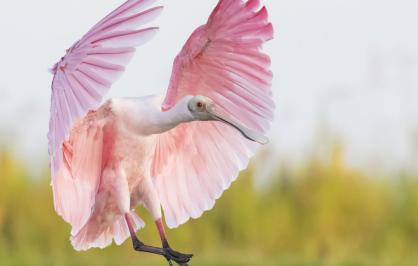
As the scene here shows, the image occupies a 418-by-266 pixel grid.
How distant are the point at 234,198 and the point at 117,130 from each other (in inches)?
120

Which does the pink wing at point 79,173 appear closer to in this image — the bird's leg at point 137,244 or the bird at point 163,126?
the bird at point 163,126

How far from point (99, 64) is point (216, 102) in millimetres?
626

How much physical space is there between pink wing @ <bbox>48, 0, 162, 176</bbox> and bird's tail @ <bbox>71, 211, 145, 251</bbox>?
1.80ft

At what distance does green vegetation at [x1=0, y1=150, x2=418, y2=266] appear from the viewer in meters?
6.51

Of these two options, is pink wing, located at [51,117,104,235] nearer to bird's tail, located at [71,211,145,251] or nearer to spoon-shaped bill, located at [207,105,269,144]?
bird's tail, located at [71,211,145,251]

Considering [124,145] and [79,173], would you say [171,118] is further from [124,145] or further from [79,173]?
[79,173]

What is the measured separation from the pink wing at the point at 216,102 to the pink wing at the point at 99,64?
0.40 metres

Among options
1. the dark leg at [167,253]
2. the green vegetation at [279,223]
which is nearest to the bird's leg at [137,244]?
the dark leg at [167,253]

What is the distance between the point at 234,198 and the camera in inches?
263

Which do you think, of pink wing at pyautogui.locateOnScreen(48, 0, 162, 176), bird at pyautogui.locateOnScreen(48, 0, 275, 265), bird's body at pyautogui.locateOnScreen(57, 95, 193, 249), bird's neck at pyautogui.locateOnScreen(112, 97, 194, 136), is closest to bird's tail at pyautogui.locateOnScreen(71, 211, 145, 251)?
bird at pyautogui.locateOnScreen(48, 0, 275, 265)

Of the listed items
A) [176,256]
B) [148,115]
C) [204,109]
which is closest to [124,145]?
[148,115]

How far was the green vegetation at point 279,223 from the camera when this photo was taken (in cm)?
651

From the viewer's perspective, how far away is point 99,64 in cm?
340

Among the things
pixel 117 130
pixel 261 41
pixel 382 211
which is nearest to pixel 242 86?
pixel 261 41
